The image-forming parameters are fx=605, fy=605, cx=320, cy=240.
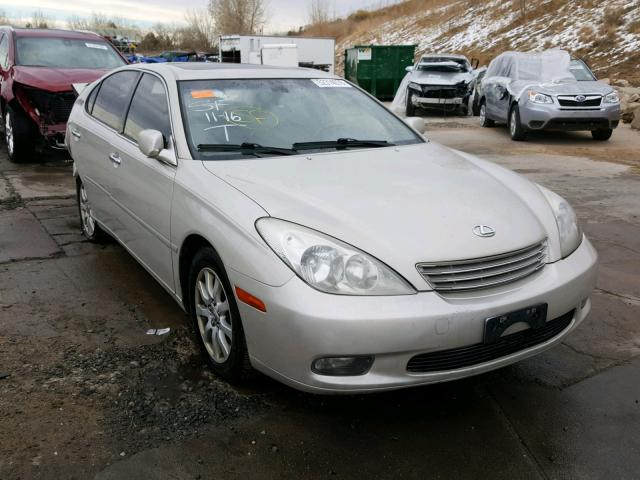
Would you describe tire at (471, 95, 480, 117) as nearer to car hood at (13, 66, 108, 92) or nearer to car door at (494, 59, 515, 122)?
car door at (494, 59, 515, 122)

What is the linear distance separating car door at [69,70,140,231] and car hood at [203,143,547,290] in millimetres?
1382

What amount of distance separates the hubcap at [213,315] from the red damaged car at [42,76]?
600 centimetres

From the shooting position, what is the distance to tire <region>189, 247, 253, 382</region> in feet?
9.01

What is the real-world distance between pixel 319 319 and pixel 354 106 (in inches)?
84.0

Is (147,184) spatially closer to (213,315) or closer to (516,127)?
(213,315)

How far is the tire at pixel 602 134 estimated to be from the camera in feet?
37.5

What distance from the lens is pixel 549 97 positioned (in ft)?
36.1

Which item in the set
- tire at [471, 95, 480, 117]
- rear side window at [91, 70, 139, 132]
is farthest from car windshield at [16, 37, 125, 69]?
tire at [471, 95, 480, 117]

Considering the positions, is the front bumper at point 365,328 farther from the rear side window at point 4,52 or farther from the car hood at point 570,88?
the car hood at point 570,88

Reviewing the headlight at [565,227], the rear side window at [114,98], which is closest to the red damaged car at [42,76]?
the rear side window at [114,98]

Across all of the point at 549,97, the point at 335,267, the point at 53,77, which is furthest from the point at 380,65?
A: the point at 335,267

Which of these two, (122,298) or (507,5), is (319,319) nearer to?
(122,298)

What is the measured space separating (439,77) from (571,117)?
6667mm

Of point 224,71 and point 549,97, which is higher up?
point 224,71
